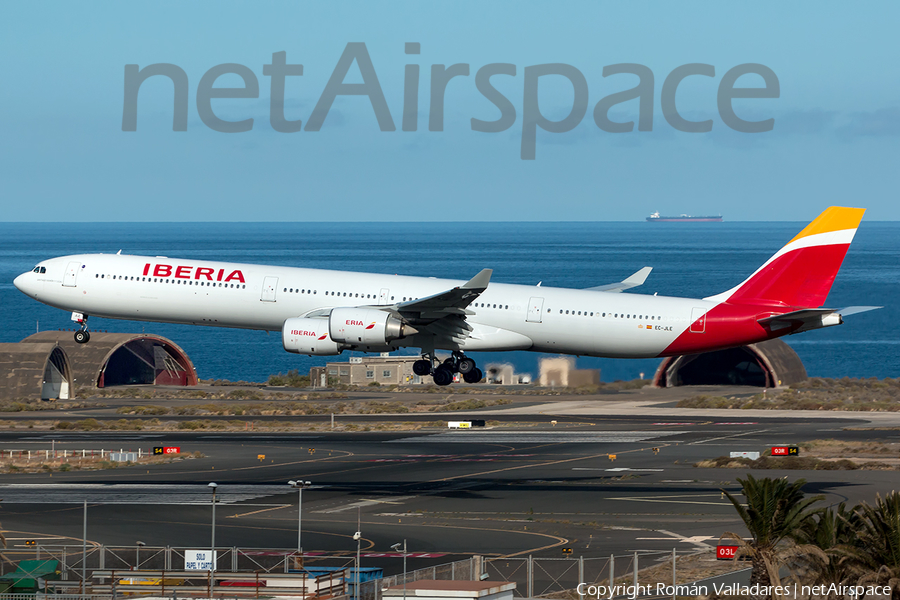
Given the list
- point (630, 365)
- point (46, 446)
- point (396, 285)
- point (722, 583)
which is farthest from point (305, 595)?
point (630, 365)

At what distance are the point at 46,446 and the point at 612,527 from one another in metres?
43.2

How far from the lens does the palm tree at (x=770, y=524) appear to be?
32594mm

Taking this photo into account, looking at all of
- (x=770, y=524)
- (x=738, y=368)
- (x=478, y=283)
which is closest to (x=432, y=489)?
(x=478, y=283)

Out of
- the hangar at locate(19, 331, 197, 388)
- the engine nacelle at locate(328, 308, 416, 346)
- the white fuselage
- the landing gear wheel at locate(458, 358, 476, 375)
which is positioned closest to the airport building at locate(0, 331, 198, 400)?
the hangar at locate(19, 331, 197, 388)

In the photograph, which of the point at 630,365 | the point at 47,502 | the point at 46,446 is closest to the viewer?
the point at 47,502

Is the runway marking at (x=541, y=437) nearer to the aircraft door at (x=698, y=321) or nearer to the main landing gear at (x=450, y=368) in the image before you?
the main landing gear at (x=450, y=368)

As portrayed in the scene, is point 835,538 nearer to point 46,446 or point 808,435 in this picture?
point 808,435

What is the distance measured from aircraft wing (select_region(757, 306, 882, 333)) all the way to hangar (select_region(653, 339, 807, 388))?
5082 cm

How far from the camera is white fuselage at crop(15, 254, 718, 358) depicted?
57.9 m

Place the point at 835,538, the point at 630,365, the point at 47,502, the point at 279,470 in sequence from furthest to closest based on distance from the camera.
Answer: the point at 630,365 → the point at 279,470 → the point at 47,502 → the point at 835,538

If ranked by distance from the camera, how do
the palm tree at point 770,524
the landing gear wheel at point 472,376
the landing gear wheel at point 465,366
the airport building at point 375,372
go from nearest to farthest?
the palm tree at point 770,524
the landing gear wheel at point 465,366
the landing gear wheel at point 472,376
the airport building at point 375,372

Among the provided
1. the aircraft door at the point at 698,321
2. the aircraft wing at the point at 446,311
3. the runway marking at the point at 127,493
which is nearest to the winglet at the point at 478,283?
the aircraft wing at the point at 446,311

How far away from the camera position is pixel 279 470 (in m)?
62.0

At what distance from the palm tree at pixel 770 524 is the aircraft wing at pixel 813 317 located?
66.0 feet
